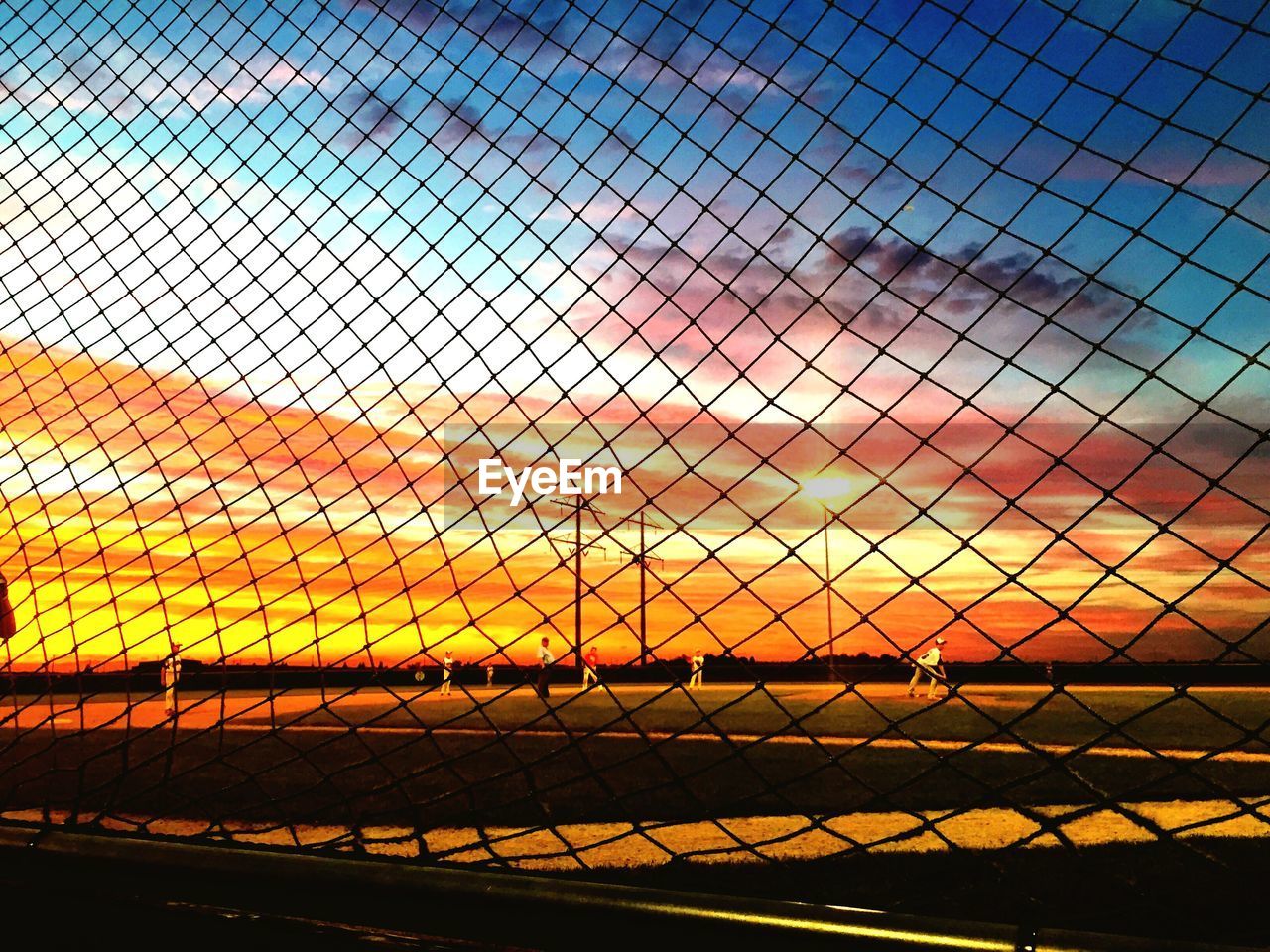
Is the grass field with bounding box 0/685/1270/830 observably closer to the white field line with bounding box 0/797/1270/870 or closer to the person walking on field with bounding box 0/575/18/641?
the white field line with bounding box 0/797/1270/870

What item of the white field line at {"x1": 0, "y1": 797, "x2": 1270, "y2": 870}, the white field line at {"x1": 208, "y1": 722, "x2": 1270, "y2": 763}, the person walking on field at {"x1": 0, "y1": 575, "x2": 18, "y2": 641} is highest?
the person walking on field at {"x1": 0, "y1": 575, "x2": 18, "y2": 641}

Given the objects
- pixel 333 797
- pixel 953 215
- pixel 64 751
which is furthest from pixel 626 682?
pixel 953 215

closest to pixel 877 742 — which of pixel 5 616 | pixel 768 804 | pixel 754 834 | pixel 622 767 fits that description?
pixel 622 767

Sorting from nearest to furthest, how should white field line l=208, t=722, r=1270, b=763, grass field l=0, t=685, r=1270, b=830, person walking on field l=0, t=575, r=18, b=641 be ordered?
grass field l=0, t=685, r=1270, b=830 → person walking on field l=0, t=575, r=18, b=641 → white field line l=208, t=722, r=1270, b=763

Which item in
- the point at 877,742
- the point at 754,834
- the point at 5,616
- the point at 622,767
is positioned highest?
the point at 5,616

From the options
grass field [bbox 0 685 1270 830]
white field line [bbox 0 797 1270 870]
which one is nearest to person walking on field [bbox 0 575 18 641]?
grass field [bbox 0 685 1270 830]

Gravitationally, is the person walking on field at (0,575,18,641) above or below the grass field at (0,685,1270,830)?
above

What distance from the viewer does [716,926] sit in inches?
50.2

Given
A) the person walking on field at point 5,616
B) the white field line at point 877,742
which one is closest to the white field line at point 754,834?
the person walking on field at point 5,616

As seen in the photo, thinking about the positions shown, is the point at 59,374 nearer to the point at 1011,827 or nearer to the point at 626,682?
the point at 1011,827

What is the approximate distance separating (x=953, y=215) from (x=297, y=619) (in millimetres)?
2596

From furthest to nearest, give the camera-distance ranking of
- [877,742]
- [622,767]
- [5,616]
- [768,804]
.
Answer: [877,742], [622,767], [5,616], [768,804]

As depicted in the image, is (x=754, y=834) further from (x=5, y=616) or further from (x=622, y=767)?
(x=5, y=616)

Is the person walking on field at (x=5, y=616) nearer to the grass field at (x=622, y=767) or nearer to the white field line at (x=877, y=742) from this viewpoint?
the grass field at (x=622, y=767)
